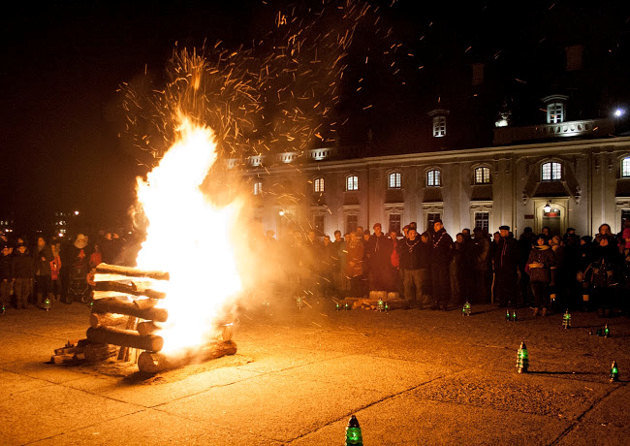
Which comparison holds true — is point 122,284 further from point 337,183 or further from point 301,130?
point 301,130

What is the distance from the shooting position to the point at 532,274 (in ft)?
43.2

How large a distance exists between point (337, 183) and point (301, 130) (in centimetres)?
735

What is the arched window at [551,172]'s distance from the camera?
34409mm

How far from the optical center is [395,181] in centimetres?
4097

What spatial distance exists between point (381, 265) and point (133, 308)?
30.0 ft

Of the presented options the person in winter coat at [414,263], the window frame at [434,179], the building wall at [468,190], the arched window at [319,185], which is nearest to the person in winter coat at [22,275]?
the person in winter coat at [414,263]

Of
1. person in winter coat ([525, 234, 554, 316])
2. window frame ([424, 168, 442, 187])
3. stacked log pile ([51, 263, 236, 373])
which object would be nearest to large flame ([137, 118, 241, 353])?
stacked log pile ([51, 263, 236, 373])

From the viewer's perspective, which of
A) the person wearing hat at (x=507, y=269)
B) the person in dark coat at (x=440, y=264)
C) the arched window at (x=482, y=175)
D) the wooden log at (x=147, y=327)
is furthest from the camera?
the arched window at (x=482, y=175)

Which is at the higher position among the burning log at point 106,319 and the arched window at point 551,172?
the arched window at point 551,172

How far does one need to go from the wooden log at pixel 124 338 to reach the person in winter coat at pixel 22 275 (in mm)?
8255

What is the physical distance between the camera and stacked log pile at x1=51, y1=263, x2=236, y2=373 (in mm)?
7824

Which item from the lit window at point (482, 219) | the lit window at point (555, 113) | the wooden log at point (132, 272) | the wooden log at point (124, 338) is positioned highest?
the lit window at point (555, 113)

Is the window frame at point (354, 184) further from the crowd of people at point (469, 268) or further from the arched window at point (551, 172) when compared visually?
the crowd of people at point (469, 268)

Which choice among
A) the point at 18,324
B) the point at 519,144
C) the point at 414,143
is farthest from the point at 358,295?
the point at 414,143
